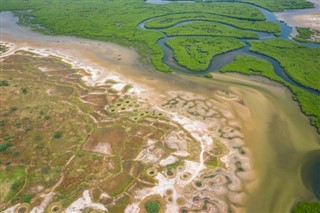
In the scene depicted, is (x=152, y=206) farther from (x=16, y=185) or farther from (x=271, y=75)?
(x=271, y=75)

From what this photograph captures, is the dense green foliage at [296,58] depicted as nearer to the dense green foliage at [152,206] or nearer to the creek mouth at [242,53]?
the creek mouth at [242,53]

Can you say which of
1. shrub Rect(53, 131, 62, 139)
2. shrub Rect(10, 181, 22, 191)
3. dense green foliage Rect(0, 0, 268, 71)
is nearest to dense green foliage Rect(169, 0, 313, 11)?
dense green foliage Rect(0, 0, 268, 71)

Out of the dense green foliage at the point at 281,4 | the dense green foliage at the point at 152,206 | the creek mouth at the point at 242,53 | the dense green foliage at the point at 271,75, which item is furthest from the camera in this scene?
the dense green foliage at the point at 281,4

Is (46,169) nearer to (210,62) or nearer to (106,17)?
(210,62)

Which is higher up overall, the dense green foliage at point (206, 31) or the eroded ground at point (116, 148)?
the dense green foliage at point (206, 31)

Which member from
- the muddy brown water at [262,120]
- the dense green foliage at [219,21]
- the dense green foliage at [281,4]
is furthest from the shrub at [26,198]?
the dense green foliage at [281,4]

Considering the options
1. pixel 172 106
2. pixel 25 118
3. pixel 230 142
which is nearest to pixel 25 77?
pixel 25 118

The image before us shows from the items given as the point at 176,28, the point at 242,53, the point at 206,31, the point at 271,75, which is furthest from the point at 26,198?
the point at 206,31

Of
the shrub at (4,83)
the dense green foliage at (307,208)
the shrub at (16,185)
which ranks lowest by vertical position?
the dense green foliage at (307,208)
